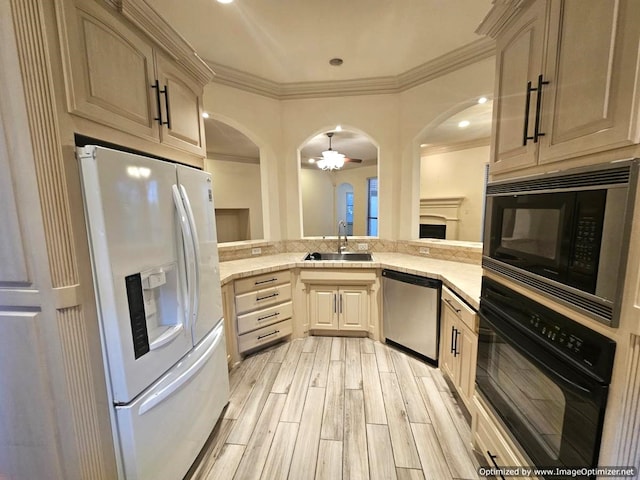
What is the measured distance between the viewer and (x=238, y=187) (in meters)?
5.86

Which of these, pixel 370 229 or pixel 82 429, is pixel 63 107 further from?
pixel 370 229

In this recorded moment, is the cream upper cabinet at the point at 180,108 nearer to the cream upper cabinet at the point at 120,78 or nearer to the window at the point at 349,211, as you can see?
the cream upper cabinet at the point at 120,78

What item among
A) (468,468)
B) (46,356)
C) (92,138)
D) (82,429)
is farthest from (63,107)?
(468,468)

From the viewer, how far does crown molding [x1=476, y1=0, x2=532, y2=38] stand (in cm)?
115

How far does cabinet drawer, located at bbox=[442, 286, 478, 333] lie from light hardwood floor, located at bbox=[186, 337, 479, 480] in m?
0.69

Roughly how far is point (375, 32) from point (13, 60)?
2225 mm

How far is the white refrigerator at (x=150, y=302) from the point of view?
100 cm

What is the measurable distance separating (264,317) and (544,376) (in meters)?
2.17

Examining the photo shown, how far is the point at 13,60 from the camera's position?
825 mm

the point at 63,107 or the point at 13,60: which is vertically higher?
the point at 13,60

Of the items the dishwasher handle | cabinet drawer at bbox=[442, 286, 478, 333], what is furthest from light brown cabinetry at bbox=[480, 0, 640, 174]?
the dishwasher handle

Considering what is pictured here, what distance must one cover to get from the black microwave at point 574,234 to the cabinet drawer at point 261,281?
1.98 meters

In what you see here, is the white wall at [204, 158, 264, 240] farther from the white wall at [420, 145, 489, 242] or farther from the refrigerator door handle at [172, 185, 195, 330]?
the refrigerator door handle at [172, 185, 195, 330]

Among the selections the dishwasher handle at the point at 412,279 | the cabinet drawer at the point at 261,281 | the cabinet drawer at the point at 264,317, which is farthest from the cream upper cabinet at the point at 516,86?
the cabinet drawer at the point at 264,317
